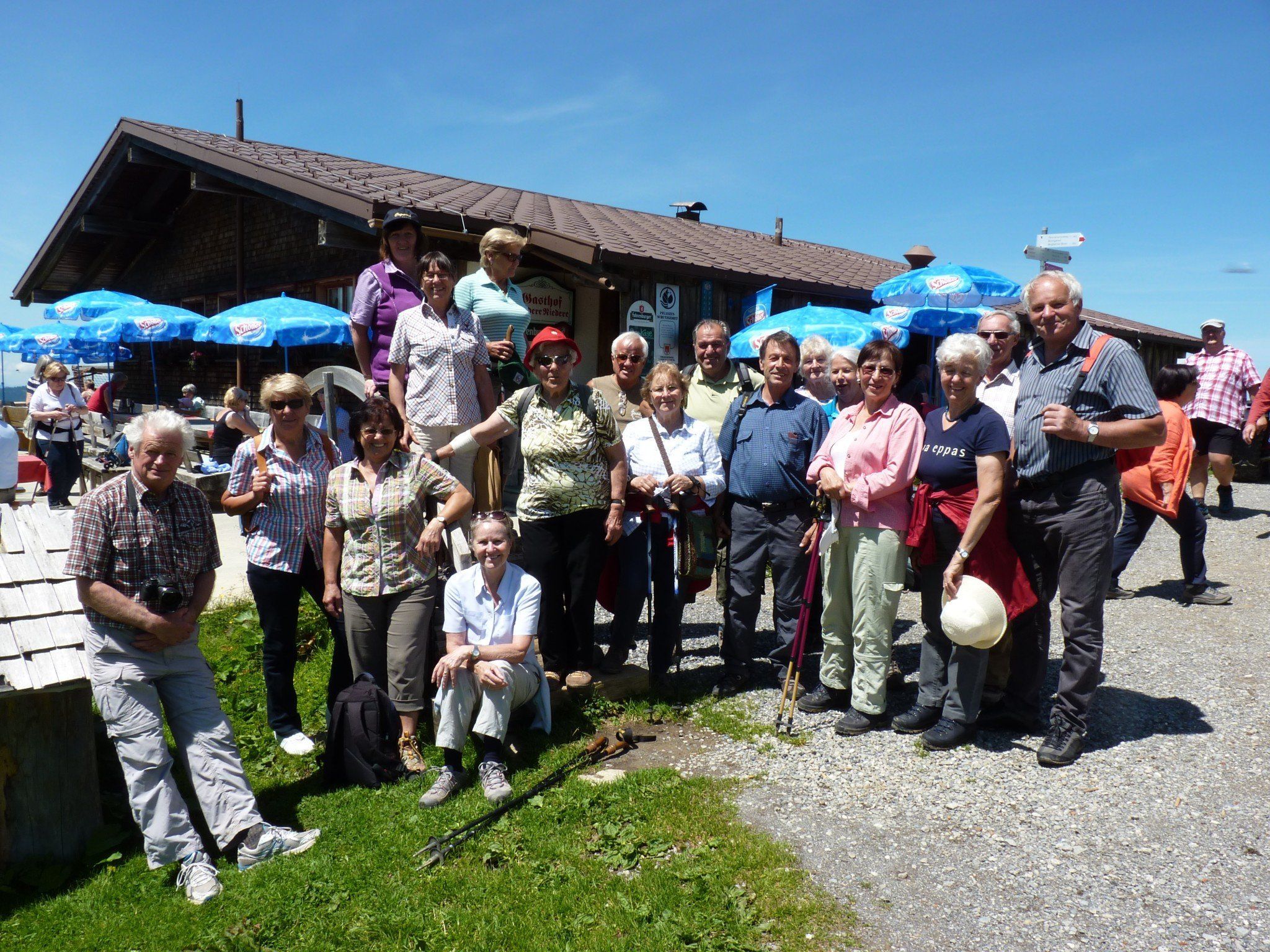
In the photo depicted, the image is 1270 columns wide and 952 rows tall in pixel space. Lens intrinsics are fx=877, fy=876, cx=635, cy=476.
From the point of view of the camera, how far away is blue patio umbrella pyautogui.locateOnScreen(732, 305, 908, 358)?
866 cm

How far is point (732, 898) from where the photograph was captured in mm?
3035

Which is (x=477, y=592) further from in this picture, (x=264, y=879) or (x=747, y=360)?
(x=747, y=360)

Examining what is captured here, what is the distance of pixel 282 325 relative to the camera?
10.1m

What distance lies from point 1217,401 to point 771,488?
6467 mm

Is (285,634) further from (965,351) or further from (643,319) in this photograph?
(643,319)

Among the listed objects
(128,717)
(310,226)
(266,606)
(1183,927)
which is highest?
(310,226)

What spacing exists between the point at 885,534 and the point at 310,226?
10576mm

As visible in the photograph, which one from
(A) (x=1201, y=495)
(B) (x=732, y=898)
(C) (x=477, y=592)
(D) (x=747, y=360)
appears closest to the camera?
(B) (x=732, y=898)

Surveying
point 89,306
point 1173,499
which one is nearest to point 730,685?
point 1173,499

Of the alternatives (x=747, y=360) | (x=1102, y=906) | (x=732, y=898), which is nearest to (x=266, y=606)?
(x=732, y=898)

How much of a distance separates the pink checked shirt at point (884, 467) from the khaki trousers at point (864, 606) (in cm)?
7

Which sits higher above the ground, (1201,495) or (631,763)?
(1201,495)

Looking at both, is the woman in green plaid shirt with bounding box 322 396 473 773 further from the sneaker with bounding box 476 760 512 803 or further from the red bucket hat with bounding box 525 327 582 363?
the red bucket hat with bounding box 525 327 582 363

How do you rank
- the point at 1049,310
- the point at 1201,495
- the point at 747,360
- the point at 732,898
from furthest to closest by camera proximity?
1. the point at 747,360
2. the point at 1201,495
3. the point at 1049,310
4. the point at 732,898
